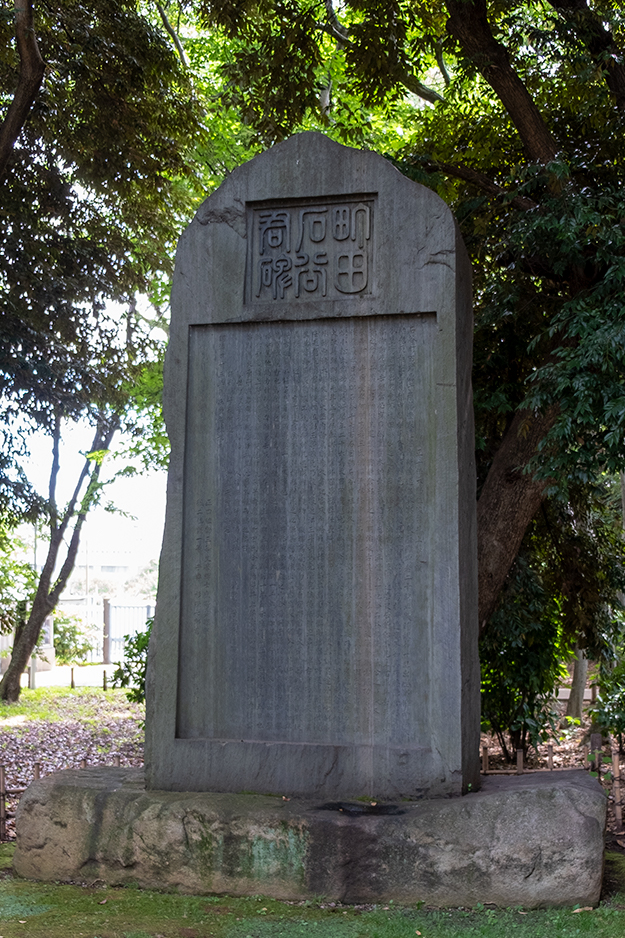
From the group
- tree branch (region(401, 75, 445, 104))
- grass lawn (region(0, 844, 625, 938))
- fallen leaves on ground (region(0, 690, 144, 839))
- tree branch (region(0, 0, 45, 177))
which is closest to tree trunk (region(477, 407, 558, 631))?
grass lawn (region(0, 844, 625, 938))

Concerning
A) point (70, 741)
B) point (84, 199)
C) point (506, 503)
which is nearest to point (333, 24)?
point (84, 199)

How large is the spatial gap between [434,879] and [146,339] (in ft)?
31.4

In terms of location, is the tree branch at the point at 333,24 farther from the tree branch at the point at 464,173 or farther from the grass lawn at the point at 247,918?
the grass lawn at the point at 247,918

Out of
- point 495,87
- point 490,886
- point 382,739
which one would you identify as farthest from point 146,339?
point 490,886

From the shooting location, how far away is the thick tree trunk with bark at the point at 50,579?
14.3m

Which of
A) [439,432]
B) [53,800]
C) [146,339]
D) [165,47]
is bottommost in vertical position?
[53,800]

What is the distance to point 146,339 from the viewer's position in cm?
1230

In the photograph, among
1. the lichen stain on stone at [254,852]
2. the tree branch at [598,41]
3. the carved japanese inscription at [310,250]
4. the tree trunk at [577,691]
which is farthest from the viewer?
the tree trunk at [577,691]

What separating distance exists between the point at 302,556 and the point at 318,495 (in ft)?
1.12

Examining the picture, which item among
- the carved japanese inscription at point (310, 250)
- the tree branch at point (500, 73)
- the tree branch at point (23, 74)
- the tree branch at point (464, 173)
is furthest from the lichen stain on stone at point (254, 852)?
the tree branch at point (23, 74)

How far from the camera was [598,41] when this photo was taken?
6773 mm

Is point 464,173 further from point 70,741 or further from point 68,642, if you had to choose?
point 68,642

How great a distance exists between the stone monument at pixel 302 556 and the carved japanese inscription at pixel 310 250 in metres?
0.01

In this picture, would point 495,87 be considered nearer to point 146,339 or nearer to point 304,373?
point 304,373
